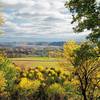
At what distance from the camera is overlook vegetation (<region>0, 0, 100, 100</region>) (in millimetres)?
26953

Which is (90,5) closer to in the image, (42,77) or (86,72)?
(86,72)

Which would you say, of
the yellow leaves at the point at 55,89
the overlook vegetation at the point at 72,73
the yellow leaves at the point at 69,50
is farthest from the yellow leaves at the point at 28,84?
the yellow leaves at the point at 69,50

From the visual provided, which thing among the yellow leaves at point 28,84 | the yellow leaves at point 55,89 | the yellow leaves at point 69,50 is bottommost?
the yellow leaves at point 55,89

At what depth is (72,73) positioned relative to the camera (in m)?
63.9

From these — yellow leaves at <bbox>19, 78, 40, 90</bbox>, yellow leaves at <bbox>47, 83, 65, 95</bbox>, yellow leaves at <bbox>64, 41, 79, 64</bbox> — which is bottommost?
yellow leaves at <bbox>47, 83, 65, 95</bbox>

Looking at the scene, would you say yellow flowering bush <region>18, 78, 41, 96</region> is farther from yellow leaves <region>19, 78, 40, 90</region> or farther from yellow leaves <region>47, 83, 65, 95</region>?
yellow leaves <region>47, 83, 65, 95</region>

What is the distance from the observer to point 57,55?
3061 inches

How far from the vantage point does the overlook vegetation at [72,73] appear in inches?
1061

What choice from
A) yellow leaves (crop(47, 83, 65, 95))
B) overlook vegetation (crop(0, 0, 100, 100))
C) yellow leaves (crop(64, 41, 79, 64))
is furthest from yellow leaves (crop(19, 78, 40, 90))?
yellow leaves (crop(64, 41, 79, 64))

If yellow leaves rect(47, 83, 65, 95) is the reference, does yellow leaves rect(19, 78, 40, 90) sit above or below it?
above

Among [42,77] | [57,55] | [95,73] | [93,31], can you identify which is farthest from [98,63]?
[42,77]

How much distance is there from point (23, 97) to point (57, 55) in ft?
223

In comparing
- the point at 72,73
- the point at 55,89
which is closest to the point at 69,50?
Result: the point at 72,73

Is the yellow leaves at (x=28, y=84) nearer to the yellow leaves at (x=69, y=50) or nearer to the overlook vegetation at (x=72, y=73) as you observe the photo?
the overlook vegetation at (x=72, y=73)
